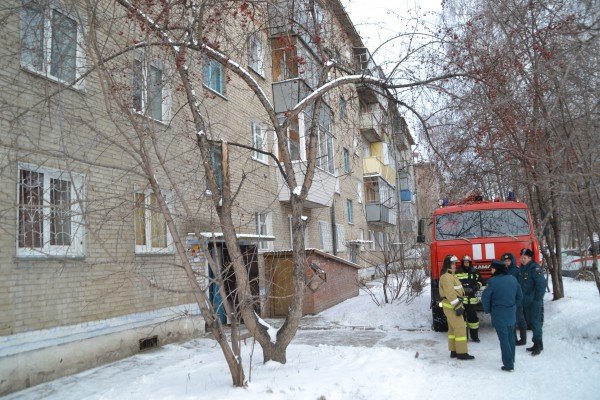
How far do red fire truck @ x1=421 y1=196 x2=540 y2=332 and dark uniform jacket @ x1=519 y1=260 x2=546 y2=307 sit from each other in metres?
1.21

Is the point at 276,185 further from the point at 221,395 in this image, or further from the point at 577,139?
the point at 221,395

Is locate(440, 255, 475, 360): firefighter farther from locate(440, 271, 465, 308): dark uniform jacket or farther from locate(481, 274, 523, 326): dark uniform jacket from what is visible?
locate(481, 274, 523, 326): dark uniform jacket

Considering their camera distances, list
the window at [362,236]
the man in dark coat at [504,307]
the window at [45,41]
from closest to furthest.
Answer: the window at [45,41], the man in dark coat at [504,307], the window at [362,236]

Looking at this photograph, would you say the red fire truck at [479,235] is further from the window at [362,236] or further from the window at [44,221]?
the window at [362,236]

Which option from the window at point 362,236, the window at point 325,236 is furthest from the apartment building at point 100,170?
the window at point 362,236

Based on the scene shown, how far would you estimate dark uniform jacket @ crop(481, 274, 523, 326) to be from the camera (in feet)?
23.1

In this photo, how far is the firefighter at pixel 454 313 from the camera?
297 inches

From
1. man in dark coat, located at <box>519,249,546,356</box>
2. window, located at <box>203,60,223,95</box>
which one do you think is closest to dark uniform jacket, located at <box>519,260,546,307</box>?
man in dark coat, located at <box>519,249,546,356</box>

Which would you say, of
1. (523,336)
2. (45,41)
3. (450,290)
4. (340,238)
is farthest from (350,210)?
(45,41)

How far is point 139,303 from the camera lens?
8.75 metres

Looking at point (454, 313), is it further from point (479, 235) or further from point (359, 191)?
point (359, 191)

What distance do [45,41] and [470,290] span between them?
7805 millimetres

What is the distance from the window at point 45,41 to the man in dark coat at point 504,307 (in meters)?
6.43

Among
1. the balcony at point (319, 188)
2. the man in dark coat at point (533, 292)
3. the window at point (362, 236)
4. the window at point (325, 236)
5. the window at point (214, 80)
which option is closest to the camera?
the man in dark coat at point (533, 292)
